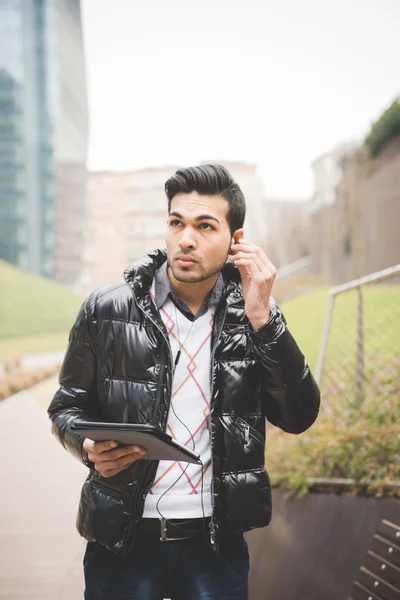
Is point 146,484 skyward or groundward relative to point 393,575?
skyward

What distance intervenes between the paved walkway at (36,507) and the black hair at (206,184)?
198cm

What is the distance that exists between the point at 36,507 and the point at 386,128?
2999mm

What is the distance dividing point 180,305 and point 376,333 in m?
2.74

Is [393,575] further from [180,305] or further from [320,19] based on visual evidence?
[320,19]

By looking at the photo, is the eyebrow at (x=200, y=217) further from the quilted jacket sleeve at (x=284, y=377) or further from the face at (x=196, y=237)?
the quilted jacket sleeve at (x=284, y=377)

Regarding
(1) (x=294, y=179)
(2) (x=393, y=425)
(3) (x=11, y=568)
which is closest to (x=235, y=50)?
(1) (x=294, y=179)

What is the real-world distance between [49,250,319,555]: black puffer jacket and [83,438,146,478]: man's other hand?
0.07 metres

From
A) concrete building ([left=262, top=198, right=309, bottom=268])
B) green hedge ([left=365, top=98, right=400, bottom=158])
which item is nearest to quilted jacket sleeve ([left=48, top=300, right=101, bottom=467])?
concrete building ([left=262, top=198, right=309, bottom=268])

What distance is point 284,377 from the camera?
126cm

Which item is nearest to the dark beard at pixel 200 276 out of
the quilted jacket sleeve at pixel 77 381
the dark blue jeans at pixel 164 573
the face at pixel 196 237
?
the face at pixel 196 237

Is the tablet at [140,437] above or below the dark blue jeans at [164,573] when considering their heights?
above

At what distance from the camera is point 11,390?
10.4ft

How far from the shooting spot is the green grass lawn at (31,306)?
3.29m

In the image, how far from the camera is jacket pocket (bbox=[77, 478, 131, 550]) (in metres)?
1.17
